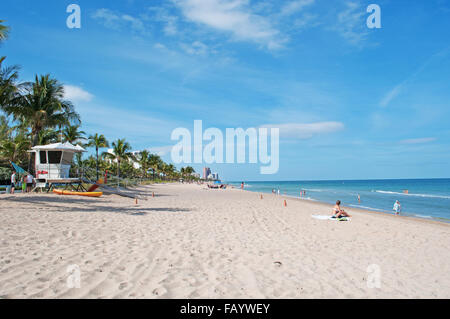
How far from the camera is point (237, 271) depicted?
5285 mm

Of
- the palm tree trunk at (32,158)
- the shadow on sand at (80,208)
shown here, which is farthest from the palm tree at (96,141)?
the shadow on sand at (80,208)

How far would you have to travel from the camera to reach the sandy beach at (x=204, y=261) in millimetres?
4336

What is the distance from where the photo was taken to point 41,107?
770 inches

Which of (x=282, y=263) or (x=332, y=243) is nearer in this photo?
(x=282, y=263)

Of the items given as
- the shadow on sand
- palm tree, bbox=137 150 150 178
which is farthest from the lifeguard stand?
palm tree, bbox=137 150 150 178

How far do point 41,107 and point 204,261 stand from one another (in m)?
19.5

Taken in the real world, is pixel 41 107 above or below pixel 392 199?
above

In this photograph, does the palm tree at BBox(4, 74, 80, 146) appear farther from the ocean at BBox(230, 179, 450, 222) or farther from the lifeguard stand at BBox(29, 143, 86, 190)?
the ocean at BBox(230, 179, 450, 222)

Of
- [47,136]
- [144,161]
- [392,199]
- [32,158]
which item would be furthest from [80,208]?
[144,161]

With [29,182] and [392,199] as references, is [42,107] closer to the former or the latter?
[29,182]

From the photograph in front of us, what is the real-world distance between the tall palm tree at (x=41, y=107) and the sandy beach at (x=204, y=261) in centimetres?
1213
